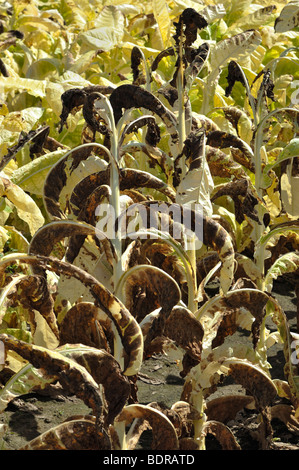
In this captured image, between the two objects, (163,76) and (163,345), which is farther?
(163,76)

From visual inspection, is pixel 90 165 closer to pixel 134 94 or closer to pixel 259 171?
pixel 134 94

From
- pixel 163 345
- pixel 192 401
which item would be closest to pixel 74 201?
pixel 163 345

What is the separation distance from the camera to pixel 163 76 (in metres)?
4.00

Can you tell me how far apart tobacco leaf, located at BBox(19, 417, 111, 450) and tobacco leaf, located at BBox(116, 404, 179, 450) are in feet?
0.32

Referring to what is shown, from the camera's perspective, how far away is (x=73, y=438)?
1.69 metres

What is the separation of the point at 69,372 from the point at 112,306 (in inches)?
7.7

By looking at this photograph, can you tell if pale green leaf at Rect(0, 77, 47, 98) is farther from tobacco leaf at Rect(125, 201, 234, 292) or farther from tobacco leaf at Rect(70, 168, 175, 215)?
tobacco leaf at Rect(125, 201, 234, 292)

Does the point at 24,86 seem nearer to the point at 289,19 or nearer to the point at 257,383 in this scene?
the point at 289,19

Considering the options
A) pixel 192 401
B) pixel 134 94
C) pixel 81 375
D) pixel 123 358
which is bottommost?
pixel 192 401

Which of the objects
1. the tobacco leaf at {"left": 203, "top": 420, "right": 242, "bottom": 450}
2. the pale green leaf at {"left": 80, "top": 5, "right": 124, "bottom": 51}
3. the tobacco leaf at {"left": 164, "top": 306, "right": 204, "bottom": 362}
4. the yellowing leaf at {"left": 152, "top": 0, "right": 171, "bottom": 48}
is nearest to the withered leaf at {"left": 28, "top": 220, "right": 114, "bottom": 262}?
the tobacco leaf at {"left": 164, "top": 306, "right": 204, "bottom": 362}

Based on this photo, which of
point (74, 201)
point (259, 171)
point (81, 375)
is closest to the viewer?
point (81, 375)

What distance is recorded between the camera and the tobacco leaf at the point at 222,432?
2.02 m

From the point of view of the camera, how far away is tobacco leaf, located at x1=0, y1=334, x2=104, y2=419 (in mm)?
1518

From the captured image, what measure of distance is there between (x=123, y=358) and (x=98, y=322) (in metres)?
0.14
